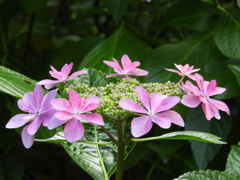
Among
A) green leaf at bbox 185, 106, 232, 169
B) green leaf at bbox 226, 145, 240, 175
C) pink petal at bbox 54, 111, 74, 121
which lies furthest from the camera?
green leaf at bbox 185, 106, 232, 169

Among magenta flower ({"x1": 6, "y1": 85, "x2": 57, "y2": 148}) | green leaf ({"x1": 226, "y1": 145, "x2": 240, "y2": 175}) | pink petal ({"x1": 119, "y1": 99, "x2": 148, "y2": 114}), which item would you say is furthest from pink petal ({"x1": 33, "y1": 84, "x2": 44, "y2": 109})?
green leaf ({"x1": 226, "y1": 145, "x2": 240, "y2": 175})

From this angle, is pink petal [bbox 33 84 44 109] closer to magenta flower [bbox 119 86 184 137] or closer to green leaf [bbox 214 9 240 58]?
magenta flower [bbox 119 86 184 137]

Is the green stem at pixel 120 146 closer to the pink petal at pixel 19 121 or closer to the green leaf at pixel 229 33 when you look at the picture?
the pink petal at pixel 19 121

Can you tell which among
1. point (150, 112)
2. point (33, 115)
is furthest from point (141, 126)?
point (33, 115)

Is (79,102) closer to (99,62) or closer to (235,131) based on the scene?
(99,62)

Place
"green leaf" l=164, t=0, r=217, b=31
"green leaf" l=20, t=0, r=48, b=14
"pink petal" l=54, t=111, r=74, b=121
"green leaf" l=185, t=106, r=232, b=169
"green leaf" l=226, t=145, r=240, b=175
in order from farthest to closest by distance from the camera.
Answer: "green leaf" l=20, t=0, r=48, b=14
"green leaf" l=164, t=0, r=217, b=31
"green leaf" l=185, t=106, r=232, b=169
"green leaf" l=226, t=145, r=240, b=175
"pink petal" l=54, t=111, r=74, b=121

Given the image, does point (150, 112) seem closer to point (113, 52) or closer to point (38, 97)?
point (38, 97)

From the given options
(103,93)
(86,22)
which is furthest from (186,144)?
(86,22)
